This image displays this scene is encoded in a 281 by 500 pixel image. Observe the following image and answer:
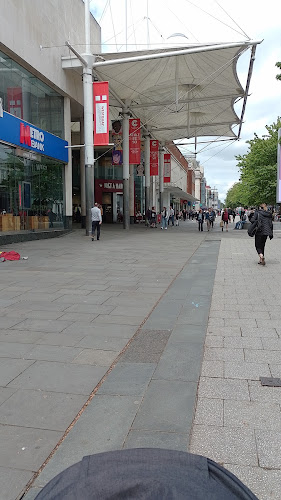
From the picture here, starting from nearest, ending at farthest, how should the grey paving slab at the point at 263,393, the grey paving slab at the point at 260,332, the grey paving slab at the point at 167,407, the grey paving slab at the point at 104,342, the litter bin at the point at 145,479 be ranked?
the litter bin at the point at 145,479, the grey paving slab at the point at 167,407, the grey paving slab at the point at 263,393, the grey paving slab at the point at 104,342, the grey paving slab at the point at 260,332

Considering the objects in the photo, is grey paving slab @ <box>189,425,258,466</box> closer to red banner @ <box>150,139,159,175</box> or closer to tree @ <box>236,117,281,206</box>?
red banner @ <box>150,139,159,175</box>

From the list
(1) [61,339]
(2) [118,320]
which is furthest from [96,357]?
(2) [118,320]

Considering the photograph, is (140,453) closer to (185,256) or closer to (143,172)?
(185,256)

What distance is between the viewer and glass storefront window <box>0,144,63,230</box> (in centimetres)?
1609

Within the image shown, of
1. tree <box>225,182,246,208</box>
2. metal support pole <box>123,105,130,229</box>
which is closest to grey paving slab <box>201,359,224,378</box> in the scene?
metal support pole <box>123,105,130,229</box>

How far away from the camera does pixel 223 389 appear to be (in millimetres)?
3279

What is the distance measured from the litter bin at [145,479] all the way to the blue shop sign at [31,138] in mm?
15709

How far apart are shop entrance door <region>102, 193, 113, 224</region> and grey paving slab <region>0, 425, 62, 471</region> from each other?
114 feet

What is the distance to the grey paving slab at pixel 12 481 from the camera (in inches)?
80.1

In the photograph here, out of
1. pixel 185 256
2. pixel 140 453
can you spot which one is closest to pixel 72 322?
pixel 140 453

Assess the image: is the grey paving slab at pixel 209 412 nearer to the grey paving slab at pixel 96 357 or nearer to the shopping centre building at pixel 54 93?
the grey paving slab at pixel 96 357

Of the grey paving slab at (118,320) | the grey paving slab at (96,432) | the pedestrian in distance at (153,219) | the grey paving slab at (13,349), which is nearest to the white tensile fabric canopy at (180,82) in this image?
the pedestrian in distance at (153,219)

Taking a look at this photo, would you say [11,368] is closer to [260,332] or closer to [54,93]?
[260,332]

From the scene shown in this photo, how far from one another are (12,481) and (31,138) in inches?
685
